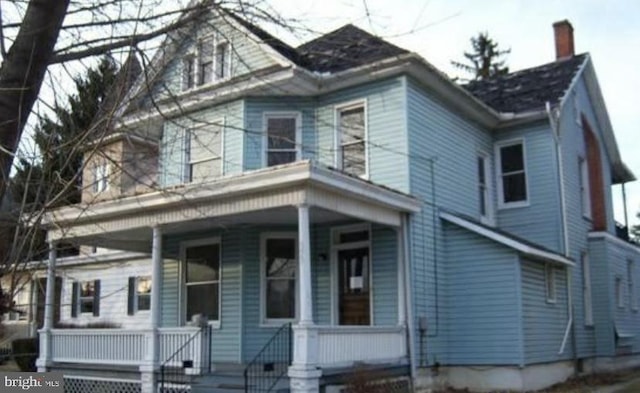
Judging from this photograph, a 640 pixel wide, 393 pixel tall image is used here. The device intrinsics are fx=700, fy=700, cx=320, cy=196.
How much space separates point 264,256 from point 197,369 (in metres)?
3.56

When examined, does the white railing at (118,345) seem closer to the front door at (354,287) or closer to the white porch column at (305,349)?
the white porch column at (305,349)

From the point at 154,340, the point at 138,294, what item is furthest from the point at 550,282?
the point at 138,294

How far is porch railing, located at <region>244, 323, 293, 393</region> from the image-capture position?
451 inches

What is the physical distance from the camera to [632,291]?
2197 cm

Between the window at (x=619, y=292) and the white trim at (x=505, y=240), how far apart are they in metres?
5.45

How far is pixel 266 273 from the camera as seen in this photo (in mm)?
15320

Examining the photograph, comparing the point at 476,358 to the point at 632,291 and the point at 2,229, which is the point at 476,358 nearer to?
the point at 632,291

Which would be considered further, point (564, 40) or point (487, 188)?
point (564, 40)

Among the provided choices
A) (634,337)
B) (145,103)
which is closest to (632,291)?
(634,337)

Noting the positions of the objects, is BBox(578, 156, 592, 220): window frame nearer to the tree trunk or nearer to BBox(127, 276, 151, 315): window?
BBox(127, 276, 151, 315): window

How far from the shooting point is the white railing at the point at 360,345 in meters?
11.4

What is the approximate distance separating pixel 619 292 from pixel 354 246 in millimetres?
10140

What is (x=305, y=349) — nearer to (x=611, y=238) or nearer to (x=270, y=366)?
(x=270, y=366)

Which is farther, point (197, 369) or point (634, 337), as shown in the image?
point (634, 337)
